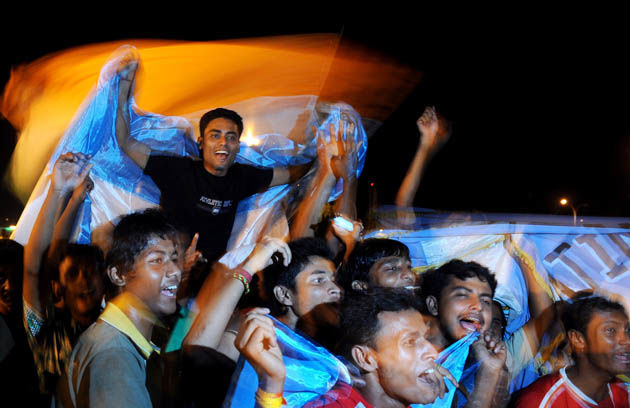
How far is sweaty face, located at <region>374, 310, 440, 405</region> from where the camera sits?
1.71 m

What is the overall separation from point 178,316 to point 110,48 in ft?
5.68

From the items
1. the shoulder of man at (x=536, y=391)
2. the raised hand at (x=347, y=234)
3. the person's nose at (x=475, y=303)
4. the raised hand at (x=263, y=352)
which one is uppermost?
the raised hand at (x=347, y=234)

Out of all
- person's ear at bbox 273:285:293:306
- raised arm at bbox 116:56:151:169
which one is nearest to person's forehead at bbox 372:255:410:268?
person's ear at bbox 273:285:293:306

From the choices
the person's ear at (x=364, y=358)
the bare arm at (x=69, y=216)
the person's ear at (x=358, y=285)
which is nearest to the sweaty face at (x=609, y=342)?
the person's ear at (x=358, y=285)

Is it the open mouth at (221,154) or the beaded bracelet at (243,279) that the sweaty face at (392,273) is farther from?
the open mouth at (221,154)

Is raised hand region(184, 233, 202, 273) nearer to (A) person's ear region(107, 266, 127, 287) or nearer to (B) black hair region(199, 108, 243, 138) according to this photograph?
(A) person's ear region(107, 266, 127, 287)

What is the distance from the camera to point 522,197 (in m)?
13.4

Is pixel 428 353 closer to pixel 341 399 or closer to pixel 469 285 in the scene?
pixel 341 399

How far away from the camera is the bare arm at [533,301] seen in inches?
101

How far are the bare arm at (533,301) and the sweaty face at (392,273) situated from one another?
27.8 inches

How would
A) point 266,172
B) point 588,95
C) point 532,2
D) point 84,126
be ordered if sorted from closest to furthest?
1. point 84,126
2. point 266,172
3. point 532,2
4. point 588,95

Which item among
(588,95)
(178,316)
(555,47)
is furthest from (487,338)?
(588,95)

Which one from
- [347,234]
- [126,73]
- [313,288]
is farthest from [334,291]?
[126,73]

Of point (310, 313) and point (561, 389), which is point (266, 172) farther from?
point (561, 389)
